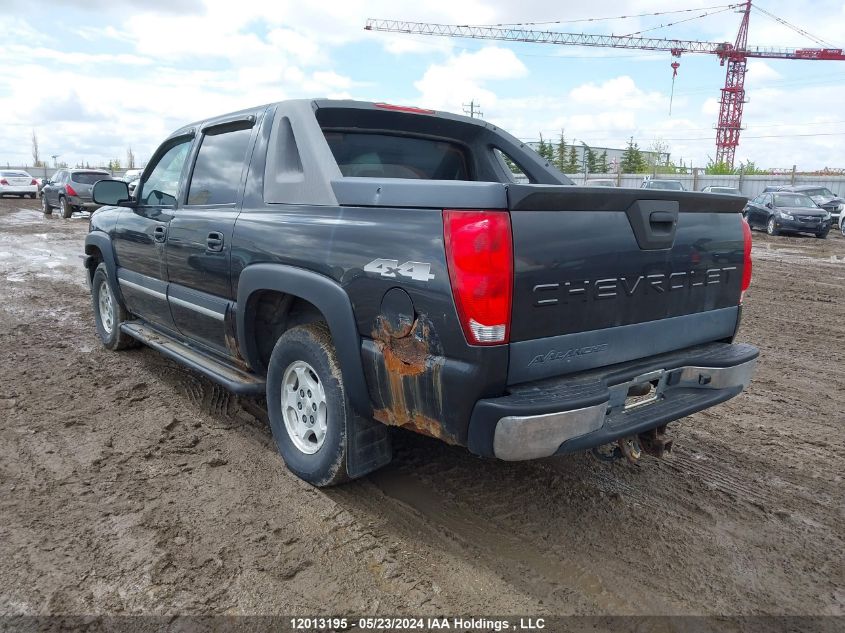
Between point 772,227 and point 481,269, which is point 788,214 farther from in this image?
point 481,269

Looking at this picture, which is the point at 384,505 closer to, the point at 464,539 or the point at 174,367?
the point at 464,539

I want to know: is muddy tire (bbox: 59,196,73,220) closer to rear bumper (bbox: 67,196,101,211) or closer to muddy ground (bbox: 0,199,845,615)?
rear bumper (bbox: 67,196,101,211)

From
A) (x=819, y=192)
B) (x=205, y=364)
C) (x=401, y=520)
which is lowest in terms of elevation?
(x=401, y=520)

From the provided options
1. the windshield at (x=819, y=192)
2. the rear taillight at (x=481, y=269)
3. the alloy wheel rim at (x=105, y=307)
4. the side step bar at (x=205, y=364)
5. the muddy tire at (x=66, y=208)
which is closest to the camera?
the rear taillight at (x=481, y=269)

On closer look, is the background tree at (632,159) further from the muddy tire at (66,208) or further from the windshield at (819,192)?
the muddy tire at (66,208)

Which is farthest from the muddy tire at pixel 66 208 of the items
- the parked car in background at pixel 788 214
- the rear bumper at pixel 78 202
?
the parked car in background at pixel 788 214

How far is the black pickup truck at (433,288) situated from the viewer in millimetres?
→ 2385

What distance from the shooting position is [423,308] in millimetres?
2461

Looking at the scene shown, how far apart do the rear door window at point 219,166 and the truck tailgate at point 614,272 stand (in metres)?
2.08

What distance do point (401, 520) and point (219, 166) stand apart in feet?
8.12

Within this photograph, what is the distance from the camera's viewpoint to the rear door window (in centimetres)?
378

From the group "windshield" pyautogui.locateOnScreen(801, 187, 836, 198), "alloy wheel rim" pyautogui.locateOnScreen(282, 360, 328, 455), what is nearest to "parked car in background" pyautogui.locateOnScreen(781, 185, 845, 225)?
"windshield" pyautogui.locateOnScreen(801, 187, 836, 198)

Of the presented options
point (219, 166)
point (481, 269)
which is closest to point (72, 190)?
point (219, 166)

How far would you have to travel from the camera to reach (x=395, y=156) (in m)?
3.95
